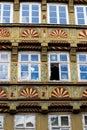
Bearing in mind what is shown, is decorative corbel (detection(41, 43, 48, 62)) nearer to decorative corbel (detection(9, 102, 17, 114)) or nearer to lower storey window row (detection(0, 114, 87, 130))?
decorative corbel (detection(9, 102, 17, 114))

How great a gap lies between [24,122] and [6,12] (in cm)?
604

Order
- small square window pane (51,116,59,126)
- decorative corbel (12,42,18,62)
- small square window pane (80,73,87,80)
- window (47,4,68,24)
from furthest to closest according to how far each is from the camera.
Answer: window (47,4,68,24), decorative corbel (12,42,18,62), small square window pane (80,73,87,80), small square window pane (51,116,59,126)

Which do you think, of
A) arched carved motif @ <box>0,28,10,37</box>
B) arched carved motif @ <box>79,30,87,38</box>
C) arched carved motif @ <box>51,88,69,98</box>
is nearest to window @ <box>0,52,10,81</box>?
arched carved motif @ <box>0,28,10,37</box>

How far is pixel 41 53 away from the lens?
20750 mm

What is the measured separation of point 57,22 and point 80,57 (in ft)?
7.40

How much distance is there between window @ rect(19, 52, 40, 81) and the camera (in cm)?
2030

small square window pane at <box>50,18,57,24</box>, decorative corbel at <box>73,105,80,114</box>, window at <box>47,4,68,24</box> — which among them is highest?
window at <box>47,4,68,24</box>

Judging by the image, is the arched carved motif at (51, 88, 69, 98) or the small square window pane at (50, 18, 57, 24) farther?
the small square window pane at (50, 18, 57, 24)

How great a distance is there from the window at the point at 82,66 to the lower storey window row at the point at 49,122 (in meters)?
2.01

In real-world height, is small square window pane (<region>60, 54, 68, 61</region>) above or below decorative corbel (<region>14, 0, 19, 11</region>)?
below

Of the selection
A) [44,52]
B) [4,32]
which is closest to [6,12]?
[4,32]

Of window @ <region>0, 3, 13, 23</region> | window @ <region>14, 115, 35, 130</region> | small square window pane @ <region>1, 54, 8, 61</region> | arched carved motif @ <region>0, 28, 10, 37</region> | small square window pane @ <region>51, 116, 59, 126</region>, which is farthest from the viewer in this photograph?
window @ <region>0, 3, 13, 23</region>

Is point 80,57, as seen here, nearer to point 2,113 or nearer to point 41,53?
point 41,53

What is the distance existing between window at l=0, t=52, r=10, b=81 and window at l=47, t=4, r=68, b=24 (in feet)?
9.70
